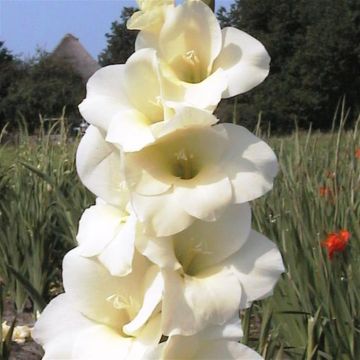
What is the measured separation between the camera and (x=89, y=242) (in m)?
0.69

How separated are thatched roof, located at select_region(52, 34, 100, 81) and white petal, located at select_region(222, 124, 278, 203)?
102 ft

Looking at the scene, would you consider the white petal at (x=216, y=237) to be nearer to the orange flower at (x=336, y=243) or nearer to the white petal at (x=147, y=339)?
the white petal at (x=147, y=339)

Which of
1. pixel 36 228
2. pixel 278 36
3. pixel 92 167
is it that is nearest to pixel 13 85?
pixel 278 36

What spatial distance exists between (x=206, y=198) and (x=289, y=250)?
1.60m

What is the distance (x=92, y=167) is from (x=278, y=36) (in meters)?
33.2

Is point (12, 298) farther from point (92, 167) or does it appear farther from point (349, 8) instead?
point (349, 8)

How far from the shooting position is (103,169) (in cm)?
70

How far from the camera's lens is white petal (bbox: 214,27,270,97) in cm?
65

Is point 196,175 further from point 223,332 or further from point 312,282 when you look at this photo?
point 312,282

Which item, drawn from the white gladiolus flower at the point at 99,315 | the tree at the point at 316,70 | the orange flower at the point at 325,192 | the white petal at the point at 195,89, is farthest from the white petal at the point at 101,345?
the tree at the point at 316,70

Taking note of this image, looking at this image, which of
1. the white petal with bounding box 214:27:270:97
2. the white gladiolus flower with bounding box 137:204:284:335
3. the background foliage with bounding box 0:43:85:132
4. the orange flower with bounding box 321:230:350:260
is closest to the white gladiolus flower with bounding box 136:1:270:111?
the white petal with bounding box 214:27:270:97

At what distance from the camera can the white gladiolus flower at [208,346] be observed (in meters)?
0.65

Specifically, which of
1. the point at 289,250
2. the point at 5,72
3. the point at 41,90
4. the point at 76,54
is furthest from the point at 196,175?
the point at 76,54

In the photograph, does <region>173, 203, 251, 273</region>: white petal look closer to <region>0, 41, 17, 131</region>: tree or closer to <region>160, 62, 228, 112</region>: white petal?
<region>160, 62, 228, 112</region>: white petal
